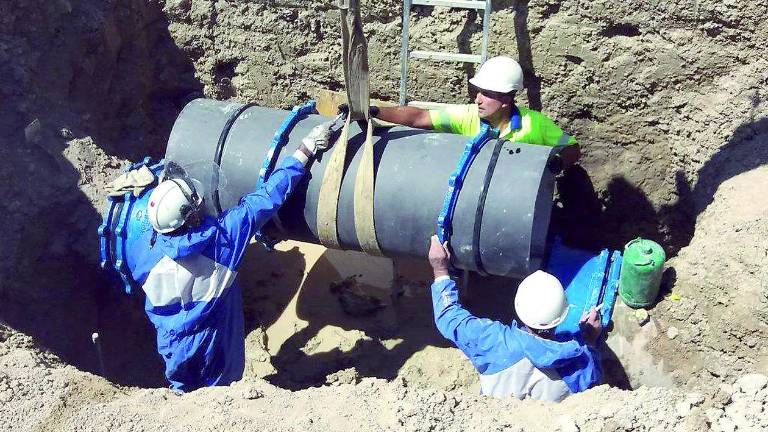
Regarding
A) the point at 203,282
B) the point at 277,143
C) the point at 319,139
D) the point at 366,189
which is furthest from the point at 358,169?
the point at 203,282

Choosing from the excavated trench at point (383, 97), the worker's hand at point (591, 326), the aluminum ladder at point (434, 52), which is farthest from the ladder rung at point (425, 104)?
the worker's hand at point (591, 326)

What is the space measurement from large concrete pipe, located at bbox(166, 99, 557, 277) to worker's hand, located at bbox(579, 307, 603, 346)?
40 centimetres

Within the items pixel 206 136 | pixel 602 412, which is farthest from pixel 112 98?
pixel 602 412

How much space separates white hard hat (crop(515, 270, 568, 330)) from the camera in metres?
3.90

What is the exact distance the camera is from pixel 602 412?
3.43 metres

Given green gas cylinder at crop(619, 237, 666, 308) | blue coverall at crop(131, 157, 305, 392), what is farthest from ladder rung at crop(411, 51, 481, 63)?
green gas cylinder at crop(619, 237, 666, 308)

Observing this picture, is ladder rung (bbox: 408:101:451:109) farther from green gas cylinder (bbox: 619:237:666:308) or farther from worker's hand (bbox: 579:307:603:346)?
worker's hand (bbox: 579:307:603:346)

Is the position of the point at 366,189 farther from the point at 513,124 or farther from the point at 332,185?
the point at 513,124

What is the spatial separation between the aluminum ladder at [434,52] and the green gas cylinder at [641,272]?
1.63 metres

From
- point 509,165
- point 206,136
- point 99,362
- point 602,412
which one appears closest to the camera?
point 602,412

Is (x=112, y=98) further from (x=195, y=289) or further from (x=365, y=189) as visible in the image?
(x=365, y=189)

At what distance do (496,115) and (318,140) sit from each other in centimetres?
117

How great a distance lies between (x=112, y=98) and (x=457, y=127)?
279 cm

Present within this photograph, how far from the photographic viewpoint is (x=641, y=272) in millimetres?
4594
